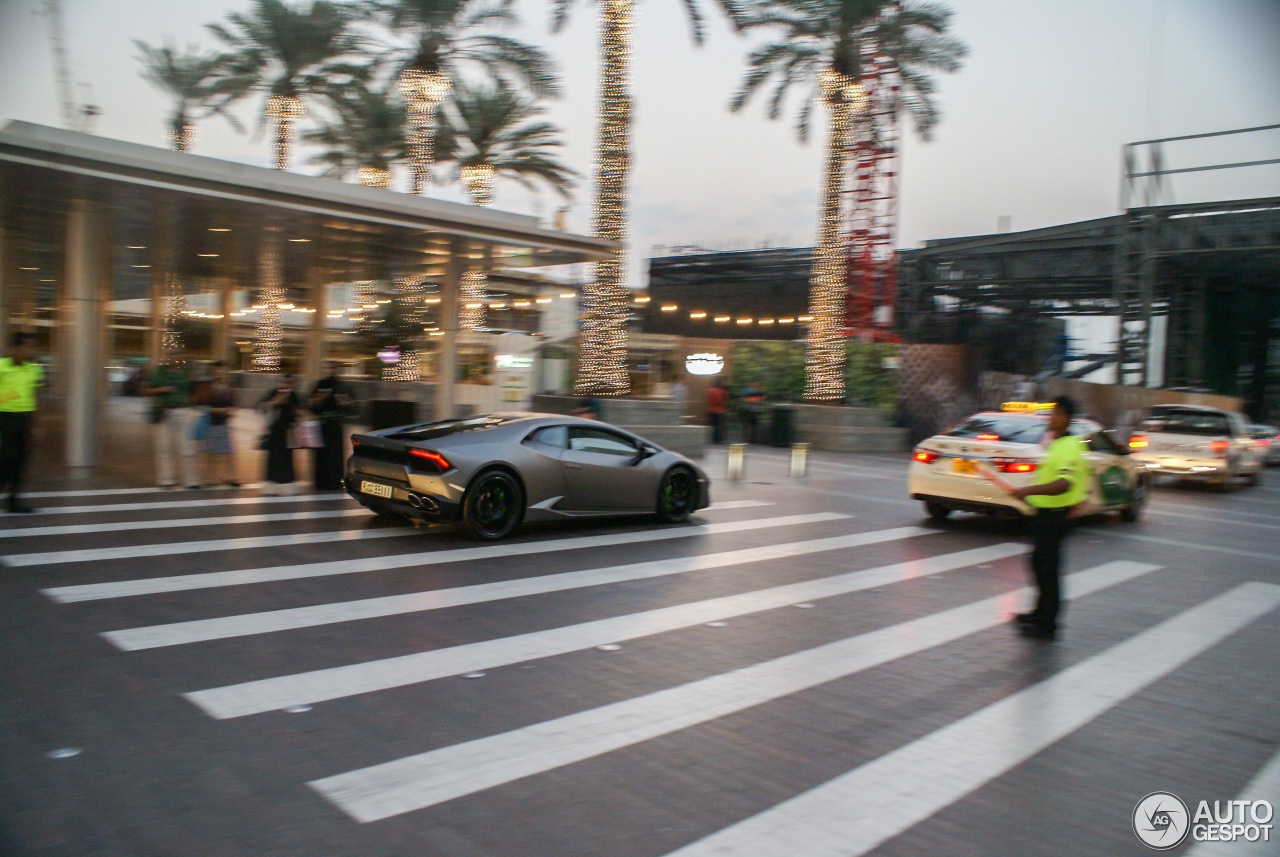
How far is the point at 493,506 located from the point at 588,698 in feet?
15.7

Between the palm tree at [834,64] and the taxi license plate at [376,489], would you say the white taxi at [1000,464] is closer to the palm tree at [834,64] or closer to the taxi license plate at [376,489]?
the taxi license plate at [376,489]

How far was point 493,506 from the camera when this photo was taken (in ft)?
31.8

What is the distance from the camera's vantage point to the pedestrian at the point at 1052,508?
22.2ft

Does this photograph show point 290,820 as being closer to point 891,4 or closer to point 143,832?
point 143,832

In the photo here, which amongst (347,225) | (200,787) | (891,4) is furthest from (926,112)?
(200,787)

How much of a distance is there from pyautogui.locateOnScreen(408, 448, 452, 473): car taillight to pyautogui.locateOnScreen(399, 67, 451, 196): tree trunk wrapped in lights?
68.1 ft

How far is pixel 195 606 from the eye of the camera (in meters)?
6.55

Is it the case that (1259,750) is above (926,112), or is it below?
below

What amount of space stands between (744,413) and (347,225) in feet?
44.5

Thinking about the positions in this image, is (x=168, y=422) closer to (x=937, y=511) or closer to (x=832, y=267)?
(x=937, y=511)

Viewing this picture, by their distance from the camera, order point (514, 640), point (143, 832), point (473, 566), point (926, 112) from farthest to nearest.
→ point (926, 112) < point (473, 566) < point (514, 640) < point (143, 832)

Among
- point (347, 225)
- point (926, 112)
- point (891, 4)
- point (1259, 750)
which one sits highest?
point (891, 4)

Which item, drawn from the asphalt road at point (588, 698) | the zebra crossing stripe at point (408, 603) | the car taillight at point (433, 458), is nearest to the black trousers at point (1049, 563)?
the asphalt road at point (588, 698)

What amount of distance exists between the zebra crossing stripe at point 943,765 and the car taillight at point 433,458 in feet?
18.5
